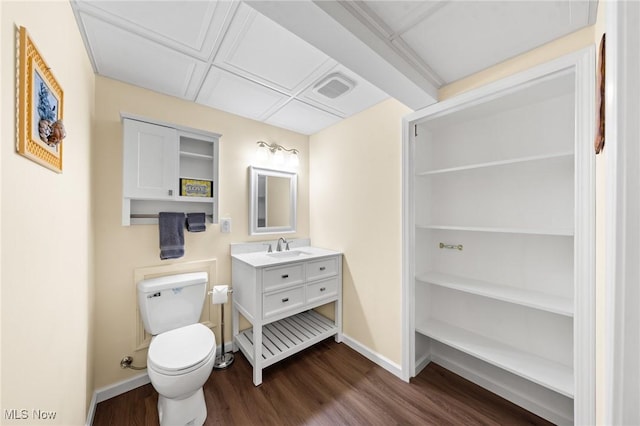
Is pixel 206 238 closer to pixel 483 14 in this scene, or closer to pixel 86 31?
pixel 86 31

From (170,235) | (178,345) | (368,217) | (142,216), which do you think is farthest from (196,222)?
(368,217)

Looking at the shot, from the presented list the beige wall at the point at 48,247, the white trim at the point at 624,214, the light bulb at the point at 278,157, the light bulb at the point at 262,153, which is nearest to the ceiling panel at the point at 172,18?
the beige wall at the point at 48,247

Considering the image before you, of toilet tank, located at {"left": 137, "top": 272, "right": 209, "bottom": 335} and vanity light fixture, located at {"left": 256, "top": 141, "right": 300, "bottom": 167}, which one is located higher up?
vanity light fixture, located at {"left": 256, "top": 141, "right": 300, "bottom": 167}

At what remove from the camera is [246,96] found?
1961mm

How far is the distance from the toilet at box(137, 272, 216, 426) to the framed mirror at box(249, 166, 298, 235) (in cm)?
75

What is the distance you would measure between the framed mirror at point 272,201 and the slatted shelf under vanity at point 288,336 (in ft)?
3.17

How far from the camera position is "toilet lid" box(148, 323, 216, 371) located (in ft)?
4.45

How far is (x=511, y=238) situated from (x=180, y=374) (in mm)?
2248

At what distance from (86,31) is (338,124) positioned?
192 cm

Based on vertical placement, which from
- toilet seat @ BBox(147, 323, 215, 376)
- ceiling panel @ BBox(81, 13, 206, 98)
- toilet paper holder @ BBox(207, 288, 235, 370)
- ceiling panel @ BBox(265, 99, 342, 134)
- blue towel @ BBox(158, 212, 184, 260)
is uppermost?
ceiling panel @ BBox(81, 13, 206, 98)

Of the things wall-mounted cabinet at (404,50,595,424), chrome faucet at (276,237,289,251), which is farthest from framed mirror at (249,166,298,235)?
wall-mounted cabinet at (404,50,595,424)

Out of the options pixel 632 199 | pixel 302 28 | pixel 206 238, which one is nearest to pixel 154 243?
pixel 206 238

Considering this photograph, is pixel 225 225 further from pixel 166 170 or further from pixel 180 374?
pixel 180 374

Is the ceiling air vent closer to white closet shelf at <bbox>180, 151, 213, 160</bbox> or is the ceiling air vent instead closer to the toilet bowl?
white closet shelf at <bbox>180, 151, 213, 160</bbox>
